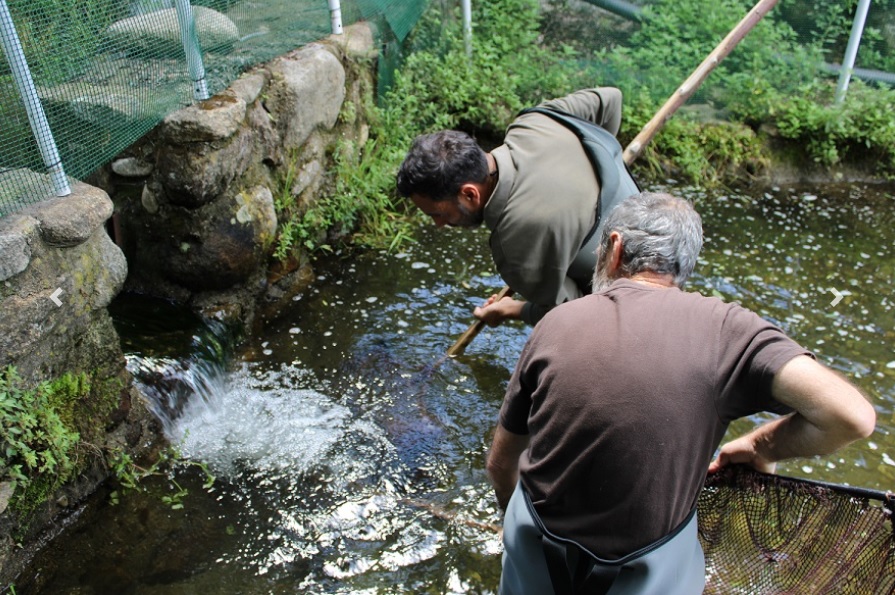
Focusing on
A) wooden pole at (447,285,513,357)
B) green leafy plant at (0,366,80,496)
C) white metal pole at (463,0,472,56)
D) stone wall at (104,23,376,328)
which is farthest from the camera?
white metal pole at (463,0,472,56)

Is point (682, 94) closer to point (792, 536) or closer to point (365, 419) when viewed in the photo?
point (365, 419)

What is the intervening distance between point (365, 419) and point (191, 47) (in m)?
2.36

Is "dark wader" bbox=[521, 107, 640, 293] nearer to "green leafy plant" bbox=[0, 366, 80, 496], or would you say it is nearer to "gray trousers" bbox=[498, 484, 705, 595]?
"gray trousers" bbox=[498, 484, 705, 595]

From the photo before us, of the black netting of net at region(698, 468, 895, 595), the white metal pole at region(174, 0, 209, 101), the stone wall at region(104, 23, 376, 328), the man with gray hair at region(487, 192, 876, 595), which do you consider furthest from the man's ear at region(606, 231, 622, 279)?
the white metal pole at region(174, 0, 209, 101)

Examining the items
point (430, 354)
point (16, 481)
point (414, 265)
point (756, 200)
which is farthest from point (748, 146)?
point (16, 481)

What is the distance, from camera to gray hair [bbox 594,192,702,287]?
186cm

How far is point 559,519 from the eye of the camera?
1864 mm

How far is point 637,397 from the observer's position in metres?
1.65

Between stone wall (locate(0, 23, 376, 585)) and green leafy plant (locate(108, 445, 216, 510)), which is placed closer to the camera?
stone wall (locate(0, 23, 376, 585))

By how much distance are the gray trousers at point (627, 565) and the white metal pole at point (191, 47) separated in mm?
3262

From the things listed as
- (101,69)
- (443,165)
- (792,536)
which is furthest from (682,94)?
(101,69)

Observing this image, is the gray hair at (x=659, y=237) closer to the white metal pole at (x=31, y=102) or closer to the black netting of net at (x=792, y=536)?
the black netting of net at (x=792, y=536)

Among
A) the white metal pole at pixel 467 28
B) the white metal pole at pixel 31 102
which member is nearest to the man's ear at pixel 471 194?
the white metal pole at pixel 31 102

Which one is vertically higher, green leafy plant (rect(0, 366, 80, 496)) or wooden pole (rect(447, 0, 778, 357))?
wooden pole (rect(447, 0, 778, 357))
